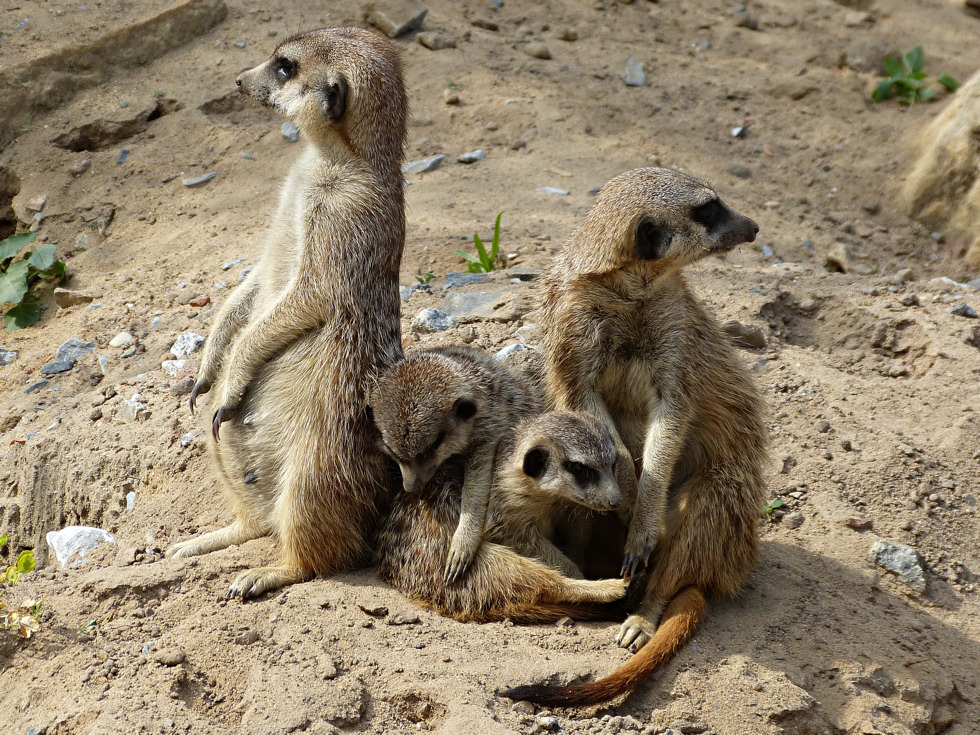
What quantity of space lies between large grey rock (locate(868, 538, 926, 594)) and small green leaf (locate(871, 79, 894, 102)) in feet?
17.2

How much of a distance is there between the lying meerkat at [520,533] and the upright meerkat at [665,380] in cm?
20

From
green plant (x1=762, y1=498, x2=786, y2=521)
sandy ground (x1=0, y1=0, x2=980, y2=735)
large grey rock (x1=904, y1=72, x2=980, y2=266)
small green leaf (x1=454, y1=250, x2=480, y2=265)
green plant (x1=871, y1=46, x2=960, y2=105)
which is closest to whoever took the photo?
sandy ground (x1=0, y1=0, x2=980, y2=735)

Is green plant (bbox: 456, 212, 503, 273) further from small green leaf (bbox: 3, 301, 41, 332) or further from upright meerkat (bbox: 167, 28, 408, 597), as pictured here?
small green leaf (bbox: 3, 301, 41, 332)

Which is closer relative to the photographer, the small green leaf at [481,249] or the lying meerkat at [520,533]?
the lying meerkat at [520,533]

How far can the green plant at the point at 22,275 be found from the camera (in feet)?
18.0

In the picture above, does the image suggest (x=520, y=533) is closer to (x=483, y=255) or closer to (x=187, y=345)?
(x=483, y=255)

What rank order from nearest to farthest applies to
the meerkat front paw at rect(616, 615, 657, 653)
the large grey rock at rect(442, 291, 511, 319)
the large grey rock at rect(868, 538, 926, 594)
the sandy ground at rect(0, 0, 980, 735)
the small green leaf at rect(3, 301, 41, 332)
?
1. the sandy ground at rect(0, 0, 980, 735)
2. the meerkat front paw at rect(616, 615, 657, 653)
3. the large grey rock at rect(868, 538, 926, 594)
4. the large grey rock at rect(442, 291, 511, 319)
5. the small green leaf at rect(3, 301, 41, 332)

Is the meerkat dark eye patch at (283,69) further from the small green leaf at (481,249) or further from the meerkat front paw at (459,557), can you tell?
the meerkat front paw at (459,557)

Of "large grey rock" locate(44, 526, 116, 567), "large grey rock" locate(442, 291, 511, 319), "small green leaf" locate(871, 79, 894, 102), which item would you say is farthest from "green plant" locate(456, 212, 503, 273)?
"small green leaf" locate(871, 79, 894, 102)

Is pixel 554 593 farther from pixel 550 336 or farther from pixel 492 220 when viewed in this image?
pixel 492 220

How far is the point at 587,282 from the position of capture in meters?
3.53

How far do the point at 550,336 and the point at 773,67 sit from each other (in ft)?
18.4

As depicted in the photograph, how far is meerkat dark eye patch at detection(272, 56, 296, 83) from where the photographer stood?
3783 mm

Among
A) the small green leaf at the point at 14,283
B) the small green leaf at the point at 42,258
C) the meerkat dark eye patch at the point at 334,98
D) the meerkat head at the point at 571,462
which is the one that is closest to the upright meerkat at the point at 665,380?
the meerkat head at the point at 571,462
